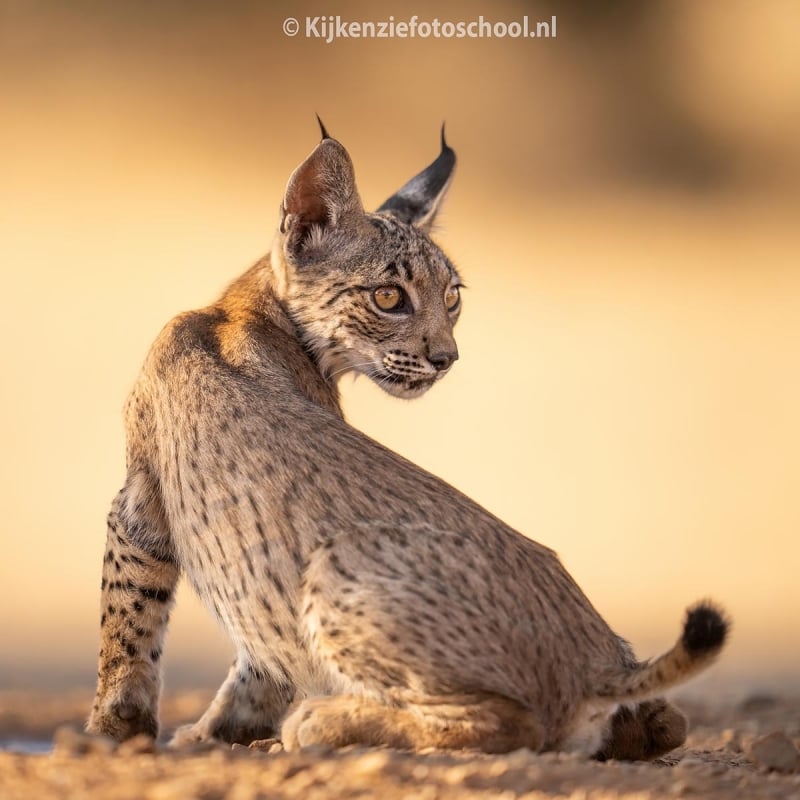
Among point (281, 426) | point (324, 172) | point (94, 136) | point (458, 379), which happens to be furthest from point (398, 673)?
point (94, 136)

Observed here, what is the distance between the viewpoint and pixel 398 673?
576 cm

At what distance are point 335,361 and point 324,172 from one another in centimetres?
86

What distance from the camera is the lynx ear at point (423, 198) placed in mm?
8547

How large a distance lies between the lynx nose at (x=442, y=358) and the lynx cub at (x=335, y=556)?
19 millimetres

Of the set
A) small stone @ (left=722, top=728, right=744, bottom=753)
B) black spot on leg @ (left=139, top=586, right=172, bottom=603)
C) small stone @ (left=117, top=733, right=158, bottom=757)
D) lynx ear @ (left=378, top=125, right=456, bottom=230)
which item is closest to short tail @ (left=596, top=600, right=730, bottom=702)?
small stone @ (left=117, top=733, right=158, bottom=757)

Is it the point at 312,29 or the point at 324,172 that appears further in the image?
the point at 312,29

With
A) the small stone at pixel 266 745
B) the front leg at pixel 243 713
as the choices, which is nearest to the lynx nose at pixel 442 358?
the front leg at pixel 243 713

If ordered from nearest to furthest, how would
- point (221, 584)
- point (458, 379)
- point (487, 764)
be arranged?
point (487, 764) → point (221, 584) → point (458, 379)

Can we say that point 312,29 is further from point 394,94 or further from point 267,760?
point 267,760

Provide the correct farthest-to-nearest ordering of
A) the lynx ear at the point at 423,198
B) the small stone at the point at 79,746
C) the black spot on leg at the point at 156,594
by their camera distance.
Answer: the lynx ear at the point at 423,198 < the black spot on leg at the point at 156,594 < the small stone at the point at 79,746

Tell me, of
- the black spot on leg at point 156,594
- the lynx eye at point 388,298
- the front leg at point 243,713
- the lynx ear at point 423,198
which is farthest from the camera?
the lynx ear at point 423,198

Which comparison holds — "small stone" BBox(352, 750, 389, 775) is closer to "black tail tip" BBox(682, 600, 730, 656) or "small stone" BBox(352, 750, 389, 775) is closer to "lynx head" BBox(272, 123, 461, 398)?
"black tail tip" BBox(682, 600, 730, 656)

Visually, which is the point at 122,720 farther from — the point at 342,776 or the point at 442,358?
the point at 442,358

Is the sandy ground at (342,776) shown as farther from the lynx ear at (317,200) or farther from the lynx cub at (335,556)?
the lynx ear at (317,200)
